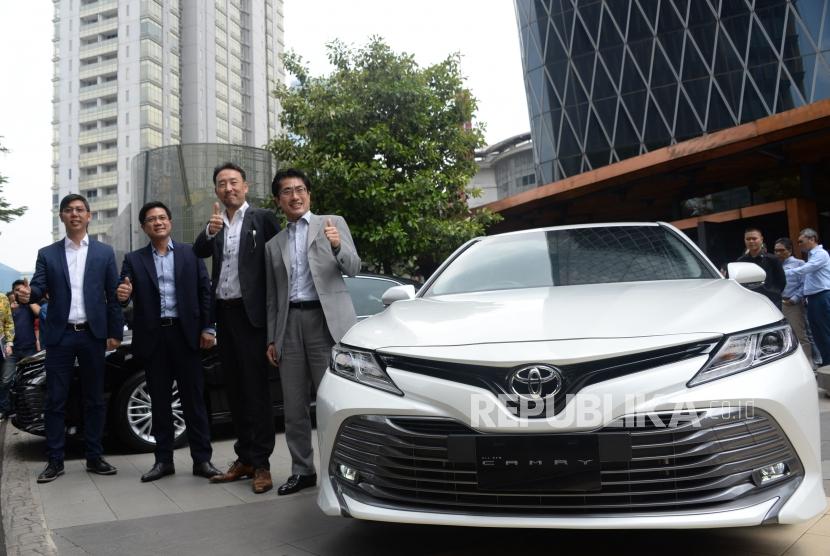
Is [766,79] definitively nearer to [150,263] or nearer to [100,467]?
[150,263]

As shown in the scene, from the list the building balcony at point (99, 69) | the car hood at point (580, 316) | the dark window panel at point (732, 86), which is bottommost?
the car hood at point (580, 316)

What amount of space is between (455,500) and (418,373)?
470 millimetres

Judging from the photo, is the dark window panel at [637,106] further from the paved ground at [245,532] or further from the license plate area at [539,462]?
the license plate area at [539,462]

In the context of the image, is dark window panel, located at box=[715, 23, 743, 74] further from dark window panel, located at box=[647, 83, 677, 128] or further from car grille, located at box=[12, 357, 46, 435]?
car grille, located at box=[12, 357, 46, 435]

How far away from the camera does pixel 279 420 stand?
6.94m

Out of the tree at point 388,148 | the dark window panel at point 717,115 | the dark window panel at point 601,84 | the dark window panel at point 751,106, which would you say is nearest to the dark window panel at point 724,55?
the dark window panel at point 717,115

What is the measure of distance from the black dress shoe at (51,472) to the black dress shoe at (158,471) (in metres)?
0.68

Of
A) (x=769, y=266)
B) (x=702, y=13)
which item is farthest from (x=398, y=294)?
(x=702, y=13)

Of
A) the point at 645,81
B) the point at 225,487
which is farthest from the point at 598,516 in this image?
the point at 645,81

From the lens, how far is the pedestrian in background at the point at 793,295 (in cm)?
868

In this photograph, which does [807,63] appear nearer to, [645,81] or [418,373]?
[645,81]

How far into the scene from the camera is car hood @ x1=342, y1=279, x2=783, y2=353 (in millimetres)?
2605

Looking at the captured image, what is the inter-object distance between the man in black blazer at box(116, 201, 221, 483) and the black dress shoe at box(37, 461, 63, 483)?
2.39ft

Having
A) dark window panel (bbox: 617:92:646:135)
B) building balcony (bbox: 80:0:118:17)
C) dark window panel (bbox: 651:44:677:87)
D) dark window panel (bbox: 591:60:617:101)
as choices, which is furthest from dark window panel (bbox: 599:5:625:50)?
building balcony (bbox: 80:0:118:17)
